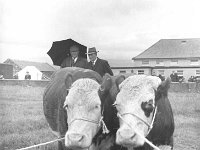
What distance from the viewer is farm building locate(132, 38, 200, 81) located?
45344 millimetres

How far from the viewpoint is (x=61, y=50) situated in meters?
8.80

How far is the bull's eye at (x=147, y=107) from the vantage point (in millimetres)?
4832

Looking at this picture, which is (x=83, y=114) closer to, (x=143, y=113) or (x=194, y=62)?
(x=143, y=113)

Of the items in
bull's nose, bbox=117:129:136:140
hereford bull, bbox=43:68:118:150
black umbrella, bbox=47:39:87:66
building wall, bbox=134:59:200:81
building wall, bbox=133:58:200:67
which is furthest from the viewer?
building wall, bbox=133:58:200:67

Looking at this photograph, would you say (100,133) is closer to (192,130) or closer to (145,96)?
(145,96)

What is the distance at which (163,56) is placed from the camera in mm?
51219

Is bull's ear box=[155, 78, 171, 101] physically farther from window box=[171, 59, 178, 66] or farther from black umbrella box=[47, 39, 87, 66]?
window box=[171, 59, 178, 66]

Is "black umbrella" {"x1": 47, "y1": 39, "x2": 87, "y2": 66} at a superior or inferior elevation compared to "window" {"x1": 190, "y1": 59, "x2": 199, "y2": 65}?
superior

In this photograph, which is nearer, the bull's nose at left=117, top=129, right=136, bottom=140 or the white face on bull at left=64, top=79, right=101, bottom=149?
the bull's nose at left=117, top=129, right=136, bottom=140

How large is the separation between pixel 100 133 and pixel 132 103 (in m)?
1.03

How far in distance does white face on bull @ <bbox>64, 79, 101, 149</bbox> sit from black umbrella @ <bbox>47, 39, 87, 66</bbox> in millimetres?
3222

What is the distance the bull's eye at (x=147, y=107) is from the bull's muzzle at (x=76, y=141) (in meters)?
0.92

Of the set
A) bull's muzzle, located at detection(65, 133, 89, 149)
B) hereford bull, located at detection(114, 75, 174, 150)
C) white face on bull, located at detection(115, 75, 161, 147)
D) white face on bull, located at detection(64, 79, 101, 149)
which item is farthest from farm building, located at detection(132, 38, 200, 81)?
bull's muzzle, located at detection(65, 133, 89, 149)

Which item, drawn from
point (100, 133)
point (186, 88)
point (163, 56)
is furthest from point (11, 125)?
point (163, 56)
